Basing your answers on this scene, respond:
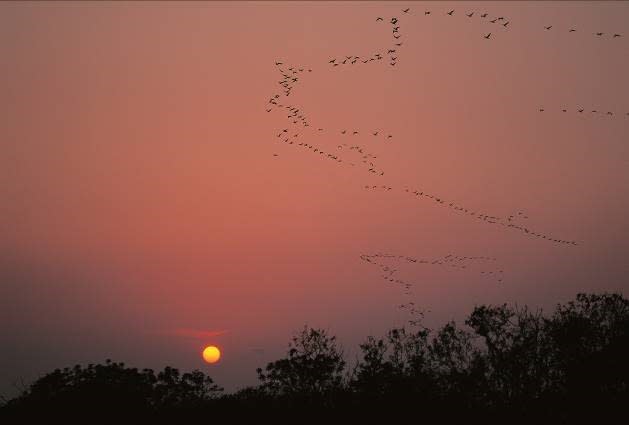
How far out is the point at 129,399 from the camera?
122 ft

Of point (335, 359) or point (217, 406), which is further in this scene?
point (335, 359)

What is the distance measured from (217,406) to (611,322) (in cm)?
2957

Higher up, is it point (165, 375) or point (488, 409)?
point (165, 375)

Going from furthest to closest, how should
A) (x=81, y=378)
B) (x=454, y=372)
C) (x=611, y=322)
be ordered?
(x=611, y=322) → (x=454, y=372) → (x=81, y=378)

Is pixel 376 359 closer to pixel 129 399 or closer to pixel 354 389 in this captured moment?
pixel 354 389

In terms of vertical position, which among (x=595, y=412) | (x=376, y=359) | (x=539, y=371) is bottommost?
(x=595, y=412)

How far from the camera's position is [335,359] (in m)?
46.0

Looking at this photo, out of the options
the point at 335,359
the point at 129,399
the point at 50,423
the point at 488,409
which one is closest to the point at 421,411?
the point at 488,409

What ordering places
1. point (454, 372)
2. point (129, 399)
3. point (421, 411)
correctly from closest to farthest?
point (421, 411) < point (129, 399) < point (454, 372)

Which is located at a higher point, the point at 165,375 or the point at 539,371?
the point at 165,375

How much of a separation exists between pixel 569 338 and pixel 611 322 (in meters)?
4.99

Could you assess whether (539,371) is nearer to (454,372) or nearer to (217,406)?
(454,372)

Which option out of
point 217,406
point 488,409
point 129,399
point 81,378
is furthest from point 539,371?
point 81,378

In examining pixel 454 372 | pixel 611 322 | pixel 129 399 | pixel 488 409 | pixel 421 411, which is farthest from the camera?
pixel 611 322
